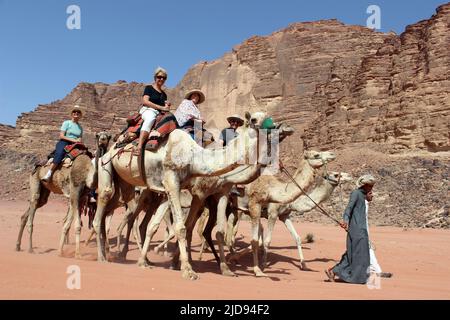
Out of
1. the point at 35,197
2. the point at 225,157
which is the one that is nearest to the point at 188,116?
the point at 225,157

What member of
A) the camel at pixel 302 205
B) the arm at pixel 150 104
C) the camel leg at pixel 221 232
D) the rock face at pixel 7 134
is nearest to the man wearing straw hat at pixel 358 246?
the camel leg at pixel 221 232

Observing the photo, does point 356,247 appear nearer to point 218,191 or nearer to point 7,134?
point 218,191

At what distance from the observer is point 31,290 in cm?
480

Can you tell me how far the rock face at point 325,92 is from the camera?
47156mm

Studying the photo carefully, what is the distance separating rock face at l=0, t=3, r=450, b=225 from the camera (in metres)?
47.2

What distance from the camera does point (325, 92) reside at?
7175cm

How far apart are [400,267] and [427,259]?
1857mm

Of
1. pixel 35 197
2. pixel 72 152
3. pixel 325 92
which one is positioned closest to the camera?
pixel 72 152

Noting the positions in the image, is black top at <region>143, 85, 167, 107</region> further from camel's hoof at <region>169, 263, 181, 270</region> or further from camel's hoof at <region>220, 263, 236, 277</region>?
camel's hoof at <region>220, 263, 236, 277</region>

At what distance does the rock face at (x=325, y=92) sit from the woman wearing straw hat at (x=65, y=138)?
356 cm

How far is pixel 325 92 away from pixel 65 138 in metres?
64.3

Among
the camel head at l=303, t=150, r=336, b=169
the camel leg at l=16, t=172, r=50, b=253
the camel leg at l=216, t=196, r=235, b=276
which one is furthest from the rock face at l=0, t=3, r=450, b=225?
the camel leg at l=16, t=172, r=50, b=253
